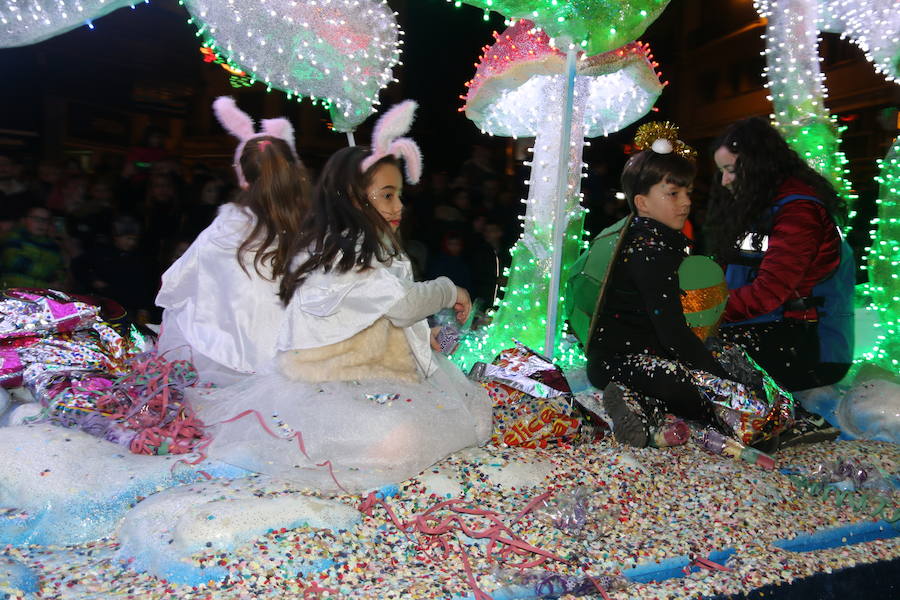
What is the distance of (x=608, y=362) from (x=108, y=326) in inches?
88.6

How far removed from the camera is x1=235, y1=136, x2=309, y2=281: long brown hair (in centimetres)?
334

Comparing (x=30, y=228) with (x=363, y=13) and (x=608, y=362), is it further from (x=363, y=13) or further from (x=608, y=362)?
(x=608, y=362)

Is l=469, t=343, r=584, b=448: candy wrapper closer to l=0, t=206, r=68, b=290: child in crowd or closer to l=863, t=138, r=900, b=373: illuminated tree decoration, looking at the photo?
l=863, t=138, r=900, b=373: illuminated tree decoration

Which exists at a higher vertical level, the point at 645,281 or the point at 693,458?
the point at 645,281

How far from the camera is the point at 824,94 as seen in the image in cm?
450

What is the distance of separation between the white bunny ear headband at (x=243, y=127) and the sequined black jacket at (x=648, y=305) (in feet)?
5.28

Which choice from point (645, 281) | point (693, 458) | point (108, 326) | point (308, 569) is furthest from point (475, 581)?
point (108, 326)

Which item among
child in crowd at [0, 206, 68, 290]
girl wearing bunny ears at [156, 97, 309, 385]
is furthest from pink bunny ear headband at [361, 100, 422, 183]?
child in crowd at [0, 206, 68, 290]

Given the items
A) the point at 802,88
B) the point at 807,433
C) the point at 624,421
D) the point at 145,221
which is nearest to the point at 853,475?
the point at 807,433

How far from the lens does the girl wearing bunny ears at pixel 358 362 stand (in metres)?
2.47

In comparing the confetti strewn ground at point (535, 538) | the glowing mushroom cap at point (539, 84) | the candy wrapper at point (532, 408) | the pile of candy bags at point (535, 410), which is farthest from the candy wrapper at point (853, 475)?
the glowing mushroom cap at point (539, 84)

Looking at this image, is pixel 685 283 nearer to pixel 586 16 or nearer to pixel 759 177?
pixel 759 177

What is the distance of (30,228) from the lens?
4.35m

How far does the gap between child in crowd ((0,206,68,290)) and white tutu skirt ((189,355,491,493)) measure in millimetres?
2211
